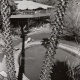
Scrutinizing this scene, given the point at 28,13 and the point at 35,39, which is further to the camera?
the point at 28,13

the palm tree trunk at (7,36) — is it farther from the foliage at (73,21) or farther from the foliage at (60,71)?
the foliage at (73,21)

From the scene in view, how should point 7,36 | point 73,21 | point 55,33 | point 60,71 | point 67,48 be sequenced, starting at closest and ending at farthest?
point 55,33 → point 7,36 → point 60,71 → point 67,48 → point 73,21

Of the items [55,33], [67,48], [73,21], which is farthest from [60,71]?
[73,21]

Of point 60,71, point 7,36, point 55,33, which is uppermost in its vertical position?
point 55,33

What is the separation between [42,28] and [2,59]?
43.2ft

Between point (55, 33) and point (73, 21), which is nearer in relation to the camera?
point (55, 33)

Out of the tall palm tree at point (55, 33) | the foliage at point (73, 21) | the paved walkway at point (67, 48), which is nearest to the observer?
the tall palm tree at point (55, 33)

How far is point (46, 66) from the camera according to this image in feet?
17.7

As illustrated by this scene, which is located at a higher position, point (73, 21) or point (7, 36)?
point (7, 36)

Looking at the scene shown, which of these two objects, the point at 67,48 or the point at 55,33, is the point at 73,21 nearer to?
the point at 67,48

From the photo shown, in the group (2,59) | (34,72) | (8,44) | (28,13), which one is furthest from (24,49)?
(28,13)

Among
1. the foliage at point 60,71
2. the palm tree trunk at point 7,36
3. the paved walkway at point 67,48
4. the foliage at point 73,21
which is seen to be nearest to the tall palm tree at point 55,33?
the palm tree trunk at point 7,36

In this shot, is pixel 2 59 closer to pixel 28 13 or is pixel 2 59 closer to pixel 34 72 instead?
pixel 34 72

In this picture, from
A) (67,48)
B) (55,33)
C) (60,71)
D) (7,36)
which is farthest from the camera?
(67,48)
